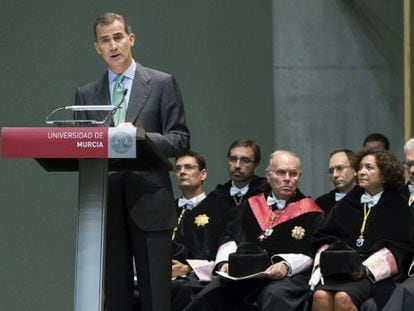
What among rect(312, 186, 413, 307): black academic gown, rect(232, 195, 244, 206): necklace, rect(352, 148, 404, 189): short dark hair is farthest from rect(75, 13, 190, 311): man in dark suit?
rect(232, 195, 244, 206): necklace

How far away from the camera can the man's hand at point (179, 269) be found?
21.0 ft

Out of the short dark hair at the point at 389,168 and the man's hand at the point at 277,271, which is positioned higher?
the short dark hair at the point at 389,168

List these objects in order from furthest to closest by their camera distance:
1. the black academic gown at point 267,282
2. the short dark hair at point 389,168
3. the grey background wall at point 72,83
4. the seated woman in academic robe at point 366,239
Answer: the grey background wall at point 72,83 → the short dark hair at point 389,168 → the black academic gown at point 267,282 → the seated woman in academic robe at point 366,239

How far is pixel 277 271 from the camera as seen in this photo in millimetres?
5852

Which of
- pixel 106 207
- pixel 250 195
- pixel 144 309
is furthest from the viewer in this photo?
pixel 250 195

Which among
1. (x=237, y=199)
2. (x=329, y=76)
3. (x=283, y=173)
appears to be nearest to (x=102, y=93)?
(x=283, y=173)

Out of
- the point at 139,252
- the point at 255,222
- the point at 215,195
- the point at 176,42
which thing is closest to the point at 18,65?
the point at 176,42

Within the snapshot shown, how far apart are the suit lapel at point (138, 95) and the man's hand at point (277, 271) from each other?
1.90m

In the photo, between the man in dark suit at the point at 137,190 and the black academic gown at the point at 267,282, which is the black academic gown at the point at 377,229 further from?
the man in dark suit at the point at 137,190

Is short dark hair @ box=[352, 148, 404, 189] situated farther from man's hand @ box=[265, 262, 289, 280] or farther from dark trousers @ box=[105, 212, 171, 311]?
dark trousers @ box=[105, 212, 171, 311]

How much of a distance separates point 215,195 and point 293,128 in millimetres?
1194

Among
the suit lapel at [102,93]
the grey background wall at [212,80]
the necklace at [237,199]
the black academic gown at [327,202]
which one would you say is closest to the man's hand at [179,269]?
the necklace at [237,199]

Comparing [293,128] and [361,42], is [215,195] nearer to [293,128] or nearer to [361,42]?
[293,128]

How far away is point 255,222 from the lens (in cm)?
645
